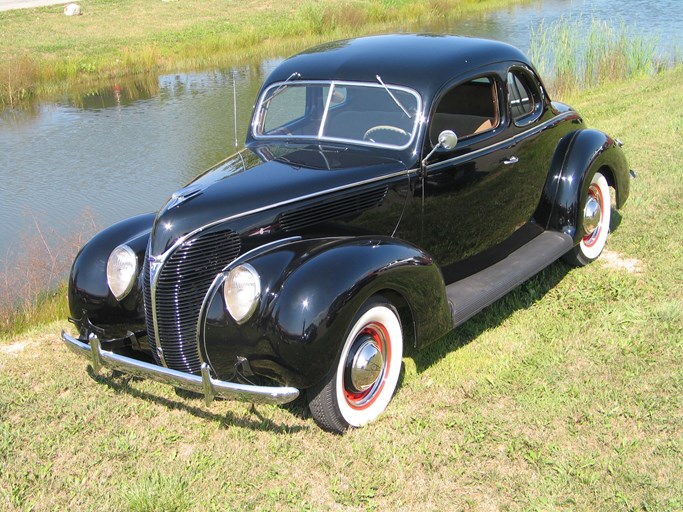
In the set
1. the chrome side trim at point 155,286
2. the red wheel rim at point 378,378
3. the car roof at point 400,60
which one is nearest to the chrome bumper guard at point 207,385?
the chrome side trim at point 155,286

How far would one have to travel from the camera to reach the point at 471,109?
524 centimetres

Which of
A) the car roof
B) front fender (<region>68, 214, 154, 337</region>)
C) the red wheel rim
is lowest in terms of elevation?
the red wheel rim

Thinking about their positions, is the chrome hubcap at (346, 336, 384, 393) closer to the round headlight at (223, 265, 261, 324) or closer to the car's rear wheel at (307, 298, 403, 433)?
the car's rear wheel at (307, 298, 403, 433)

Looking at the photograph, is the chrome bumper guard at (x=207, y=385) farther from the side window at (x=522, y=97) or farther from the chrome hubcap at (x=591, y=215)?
the chrome hubcap at (x=591, y=215)

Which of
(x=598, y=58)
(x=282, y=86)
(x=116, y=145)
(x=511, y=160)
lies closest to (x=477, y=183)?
(x=511, y=160)

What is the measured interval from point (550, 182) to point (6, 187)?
7.67m

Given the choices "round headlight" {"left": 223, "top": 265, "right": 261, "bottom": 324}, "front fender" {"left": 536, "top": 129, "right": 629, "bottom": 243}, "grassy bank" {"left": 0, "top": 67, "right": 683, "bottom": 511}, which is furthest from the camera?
"front fender" {"left": 536, "top": 129, "right": 629, "bottom": 243}

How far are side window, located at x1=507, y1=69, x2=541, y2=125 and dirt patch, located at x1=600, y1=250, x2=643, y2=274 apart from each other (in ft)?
4.22

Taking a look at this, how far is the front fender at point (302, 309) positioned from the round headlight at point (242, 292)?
0.11 feet

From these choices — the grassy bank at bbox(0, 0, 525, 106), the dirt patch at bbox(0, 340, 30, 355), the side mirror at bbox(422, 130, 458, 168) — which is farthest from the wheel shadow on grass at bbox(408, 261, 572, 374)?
the grassy bank at bbox(0, 0, 525, 106)

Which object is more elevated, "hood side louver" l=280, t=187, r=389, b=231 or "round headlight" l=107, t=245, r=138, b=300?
"hood side louver" l=280, t=187, r=389, b=231

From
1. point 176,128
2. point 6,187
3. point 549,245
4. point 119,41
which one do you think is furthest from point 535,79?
point 119,41

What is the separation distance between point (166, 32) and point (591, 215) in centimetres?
1897

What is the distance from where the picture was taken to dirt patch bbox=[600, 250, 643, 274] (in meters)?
5.66
